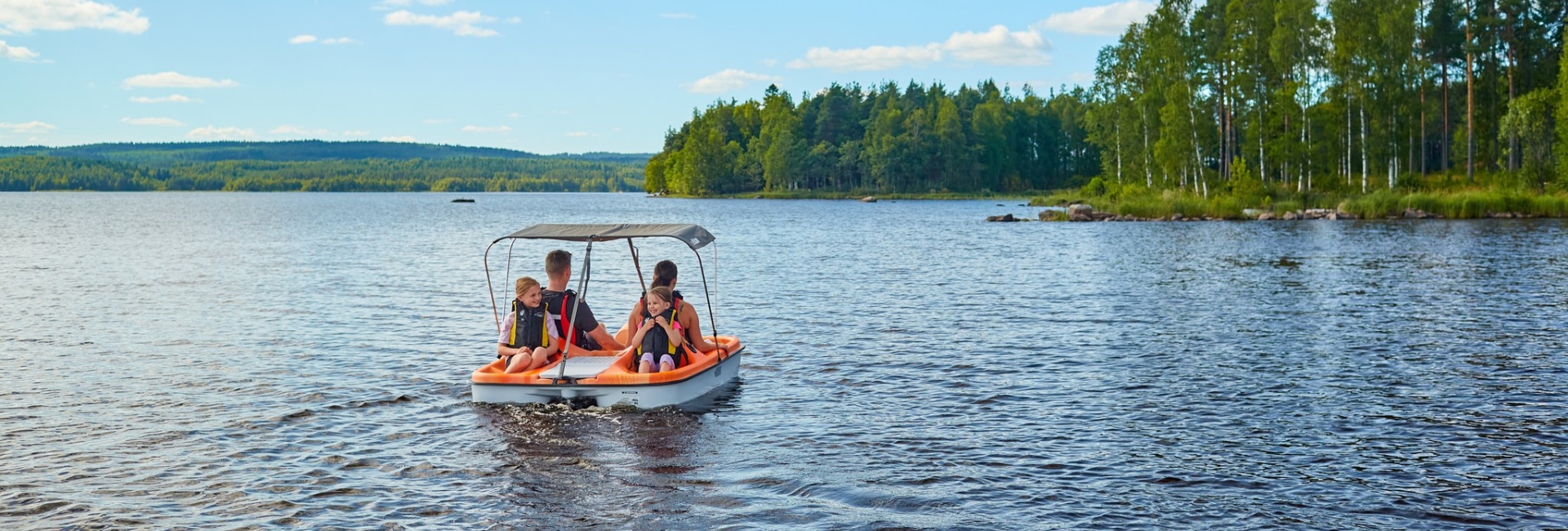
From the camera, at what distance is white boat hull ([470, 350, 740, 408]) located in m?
15.0

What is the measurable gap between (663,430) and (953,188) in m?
165

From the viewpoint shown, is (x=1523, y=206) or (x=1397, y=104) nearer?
(x=1523, y=206)

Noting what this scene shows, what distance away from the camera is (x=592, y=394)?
14977 mm

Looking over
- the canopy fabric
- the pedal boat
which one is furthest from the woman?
the canopy fabric

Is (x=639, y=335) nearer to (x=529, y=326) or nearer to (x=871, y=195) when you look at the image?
(x=529, y=326)

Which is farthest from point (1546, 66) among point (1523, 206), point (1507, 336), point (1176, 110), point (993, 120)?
point (993, 120)

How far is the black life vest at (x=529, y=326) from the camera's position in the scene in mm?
15828

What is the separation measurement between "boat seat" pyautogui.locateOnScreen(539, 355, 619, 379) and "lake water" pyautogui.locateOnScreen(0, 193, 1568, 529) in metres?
0.51

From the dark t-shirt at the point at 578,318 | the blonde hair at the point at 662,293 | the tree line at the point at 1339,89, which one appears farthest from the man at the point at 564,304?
the tree line at the point at 1339,89

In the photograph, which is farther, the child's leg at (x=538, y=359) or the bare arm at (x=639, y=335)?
the child's leg at (x=538, y=359)

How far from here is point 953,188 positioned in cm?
17712

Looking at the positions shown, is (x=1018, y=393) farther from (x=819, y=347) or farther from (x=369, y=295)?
(x=369, y=295)

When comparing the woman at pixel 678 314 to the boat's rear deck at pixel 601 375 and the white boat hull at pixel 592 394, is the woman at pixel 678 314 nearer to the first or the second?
the boat's rear deck at pixel 601 375

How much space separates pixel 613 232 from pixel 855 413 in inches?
158
